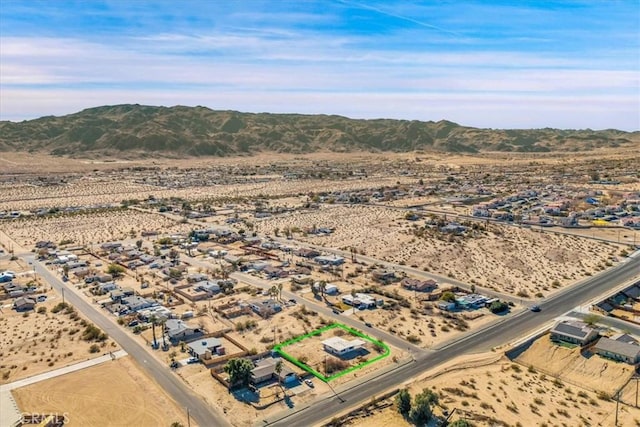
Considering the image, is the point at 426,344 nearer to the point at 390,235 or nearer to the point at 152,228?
the point at 390,235

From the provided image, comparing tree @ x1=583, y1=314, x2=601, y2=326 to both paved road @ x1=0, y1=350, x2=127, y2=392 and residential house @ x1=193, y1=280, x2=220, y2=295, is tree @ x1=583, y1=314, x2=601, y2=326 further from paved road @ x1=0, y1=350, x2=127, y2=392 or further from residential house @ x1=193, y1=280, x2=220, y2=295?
paved road @ x1=0, y1=350, x2=127, y2=392

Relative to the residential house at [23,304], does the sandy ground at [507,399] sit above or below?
below

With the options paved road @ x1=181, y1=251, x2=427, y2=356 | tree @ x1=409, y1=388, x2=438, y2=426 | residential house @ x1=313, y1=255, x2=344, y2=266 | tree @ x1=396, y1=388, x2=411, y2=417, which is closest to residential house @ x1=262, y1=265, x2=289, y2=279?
paved road @ x1=181, y1=251, x2=427, y2=356

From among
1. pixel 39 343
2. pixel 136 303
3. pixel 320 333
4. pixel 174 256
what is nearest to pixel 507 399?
pixel 320 333

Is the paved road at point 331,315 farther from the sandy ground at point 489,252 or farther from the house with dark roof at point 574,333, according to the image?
the sandy ground at point 489,252

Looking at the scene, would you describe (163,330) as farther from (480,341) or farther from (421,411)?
(480,341)

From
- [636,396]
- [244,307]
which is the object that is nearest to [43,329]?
[244,307]

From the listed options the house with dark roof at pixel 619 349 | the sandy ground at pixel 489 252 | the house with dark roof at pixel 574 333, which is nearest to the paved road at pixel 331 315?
the house with dark roof at pixel 574 333
